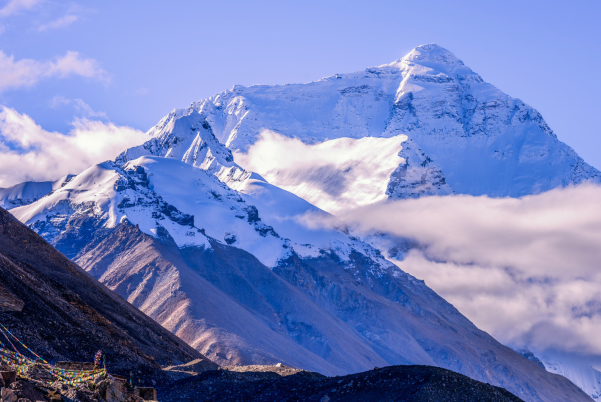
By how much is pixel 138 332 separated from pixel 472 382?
63213mm

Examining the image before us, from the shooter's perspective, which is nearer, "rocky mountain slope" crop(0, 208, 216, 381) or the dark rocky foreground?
the dark rocky foreground

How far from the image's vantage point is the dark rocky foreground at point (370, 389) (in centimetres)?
5094

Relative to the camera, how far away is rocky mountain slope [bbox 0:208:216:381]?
2682 inches

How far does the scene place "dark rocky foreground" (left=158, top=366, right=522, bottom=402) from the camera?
50938 millimetres

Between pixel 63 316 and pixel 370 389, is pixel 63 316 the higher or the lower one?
the lower one

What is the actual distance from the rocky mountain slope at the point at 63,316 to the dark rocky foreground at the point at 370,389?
1202cm

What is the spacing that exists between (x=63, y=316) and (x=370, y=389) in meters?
35.5

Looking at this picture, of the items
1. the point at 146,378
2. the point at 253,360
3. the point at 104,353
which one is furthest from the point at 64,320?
the point at 253,360

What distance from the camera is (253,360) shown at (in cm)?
16900

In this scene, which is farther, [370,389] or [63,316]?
[63,316]

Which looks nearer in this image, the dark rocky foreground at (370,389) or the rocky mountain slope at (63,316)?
the dark rocky foreground at (370,389)

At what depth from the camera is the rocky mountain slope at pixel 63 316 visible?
68125 mm

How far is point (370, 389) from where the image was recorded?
52812 mm

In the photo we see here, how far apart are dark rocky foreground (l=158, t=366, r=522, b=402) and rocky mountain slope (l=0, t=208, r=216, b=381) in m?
12.0
